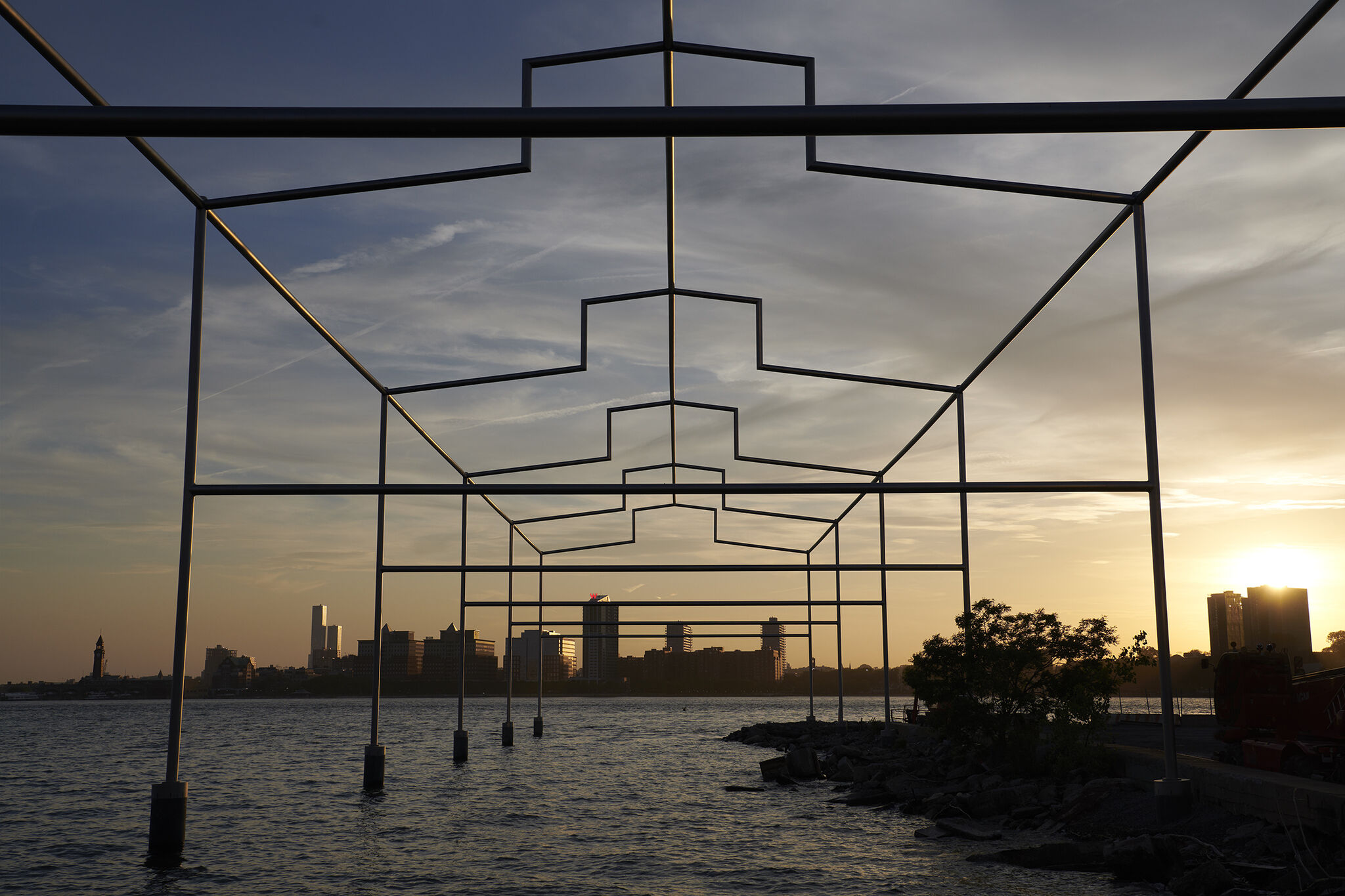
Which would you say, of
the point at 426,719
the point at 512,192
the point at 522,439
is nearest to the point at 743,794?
the point at 522,439

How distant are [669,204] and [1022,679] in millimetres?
10766

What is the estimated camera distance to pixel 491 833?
64.0 ft

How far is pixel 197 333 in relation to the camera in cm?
1388

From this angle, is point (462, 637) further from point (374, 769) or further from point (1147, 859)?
point (1147, 859)

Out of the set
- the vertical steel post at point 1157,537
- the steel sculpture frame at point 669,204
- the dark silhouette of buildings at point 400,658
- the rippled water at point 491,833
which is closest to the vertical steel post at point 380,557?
the steel sculpture frame at point 669,204

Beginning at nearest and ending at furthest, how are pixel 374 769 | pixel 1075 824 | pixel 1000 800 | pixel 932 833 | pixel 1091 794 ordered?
pixel 1075 824 < pixel 1091 794 < pixel 932 833 < pixel 1000 800 < pixel 374 769

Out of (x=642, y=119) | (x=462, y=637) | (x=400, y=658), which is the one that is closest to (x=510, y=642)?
(x=462, y=637)

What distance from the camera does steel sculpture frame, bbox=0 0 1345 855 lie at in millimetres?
6730

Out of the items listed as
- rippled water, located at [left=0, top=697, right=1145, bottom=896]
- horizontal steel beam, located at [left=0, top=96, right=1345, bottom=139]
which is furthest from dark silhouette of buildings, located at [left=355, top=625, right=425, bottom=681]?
horizontal steel beam, located at [left=0, top=96, right=1345, bottom=139]

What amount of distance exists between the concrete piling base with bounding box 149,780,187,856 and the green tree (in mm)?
12278

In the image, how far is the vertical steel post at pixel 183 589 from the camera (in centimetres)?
1370

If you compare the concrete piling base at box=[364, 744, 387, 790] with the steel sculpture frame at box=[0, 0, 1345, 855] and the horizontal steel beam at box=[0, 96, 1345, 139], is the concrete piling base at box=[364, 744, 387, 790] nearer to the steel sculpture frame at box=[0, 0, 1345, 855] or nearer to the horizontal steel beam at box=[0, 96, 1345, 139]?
the steel sculpture frame at box=[0, 0, 1345, 855]

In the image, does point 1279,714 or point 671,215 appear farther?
point 1279,714

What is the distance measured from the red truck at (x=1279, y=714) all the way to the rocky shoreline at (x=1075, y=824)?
162cm
